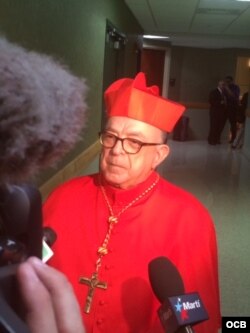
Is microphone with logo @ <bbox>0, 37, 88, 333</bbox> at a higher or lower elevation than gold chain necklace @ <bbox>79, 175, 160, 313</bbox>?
higher

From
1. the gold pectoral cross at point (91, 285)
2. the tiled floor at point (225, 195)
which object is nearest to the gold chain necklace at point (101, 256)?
the gold pectoral cross at point (91, 285)

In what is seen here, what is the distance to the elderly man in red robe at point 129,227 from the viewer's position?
1280 millimetres

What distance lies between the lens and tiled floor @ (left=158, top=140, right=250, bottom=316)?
9.86 feet

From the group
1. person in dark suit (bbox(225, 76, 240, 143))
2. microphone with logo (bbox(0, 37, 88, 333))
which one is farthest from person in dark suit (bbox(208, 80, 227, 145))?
microphone with logo (bbox(0, 37, 88, 333))

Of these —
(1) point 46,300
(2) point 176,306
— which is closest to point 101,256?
(2) point 176,306

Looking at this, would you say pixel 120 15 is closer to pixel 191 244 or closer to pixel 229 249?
pixel 229 249

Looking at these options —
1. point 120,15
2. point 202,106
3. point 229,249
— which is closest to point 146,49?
point 202,106

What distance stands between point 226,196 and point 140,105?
4.24 metres

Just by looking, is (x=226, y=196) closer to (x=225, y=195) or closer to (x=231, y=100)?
(x=225, y=195)

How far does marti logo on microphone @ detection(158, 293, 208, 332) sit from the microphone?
36 centimetres

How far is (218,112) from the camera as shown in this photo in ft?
36.3

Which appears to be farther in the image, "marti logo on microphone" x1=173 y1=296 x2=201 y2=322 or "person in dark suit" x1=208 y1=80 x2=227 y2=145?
"person in dark suit" x1=208 y1=80 x2=227 y2=145

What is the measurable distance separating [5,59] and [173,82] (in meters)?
13.9

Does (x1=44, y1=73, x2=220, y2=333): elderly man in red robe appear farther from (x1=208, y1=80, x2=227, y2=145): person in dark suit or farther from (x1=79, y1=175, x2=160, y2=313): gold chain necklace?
(x1=208, y1=80, x2=227, y2=145): person in dark suit
